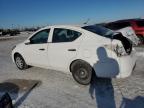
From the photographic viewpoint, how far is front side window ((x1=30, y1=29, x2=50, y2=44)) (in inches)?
279

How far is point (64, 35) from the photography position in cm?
653

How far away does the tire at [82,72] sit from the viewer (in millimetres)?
5930

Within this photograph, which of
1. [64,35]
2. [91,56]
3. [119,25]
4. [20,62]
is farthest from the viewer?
[119,25]

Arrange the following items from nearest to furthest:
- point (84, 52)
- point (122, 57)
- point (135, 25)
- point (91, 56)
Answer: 1. point (122, 57)
2. point (91, 56)
3. point (84, 52)
4. point (135, 25)

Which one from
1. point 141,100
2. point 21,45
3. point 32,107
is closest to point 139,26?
point 21,45

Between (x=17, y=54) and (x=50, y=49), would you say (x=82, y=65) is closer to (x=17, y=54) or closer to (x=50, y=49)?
(x=50, y=49)

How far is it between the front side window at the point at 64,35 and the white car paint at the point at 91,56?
0.33ft

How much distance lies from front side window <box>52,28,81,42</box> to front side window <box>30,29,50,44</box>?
39cm

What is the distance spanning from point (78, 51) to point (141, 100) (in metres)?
2.05

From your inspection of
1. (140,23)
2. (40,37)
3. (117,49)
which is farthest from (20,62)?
(140,23)

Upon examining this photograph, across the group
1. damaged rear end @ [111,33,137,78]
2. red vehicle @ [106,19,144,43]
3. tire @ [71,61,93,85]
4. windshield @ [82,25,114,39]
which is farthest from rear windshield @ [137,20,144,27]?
tire @ [71,61,93,85]

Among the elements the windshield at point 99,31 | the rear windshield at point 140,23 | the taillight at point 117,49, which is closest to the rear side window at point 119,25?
the rear windshield at point 140,23

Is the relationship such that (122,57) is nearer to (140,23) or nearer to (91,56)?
(91,56)

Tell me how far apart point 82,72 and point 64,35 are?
1.24 meters
